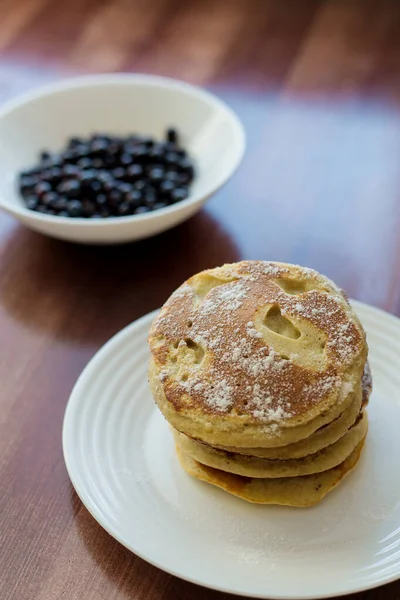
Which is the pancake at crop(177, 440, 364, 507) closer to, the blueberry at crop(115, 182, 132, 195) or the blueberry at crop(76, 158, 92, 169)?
the blueberry at crop(115, 182, 132, 195)

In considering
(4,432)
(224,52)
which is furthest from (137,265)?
Answer: (224,52)

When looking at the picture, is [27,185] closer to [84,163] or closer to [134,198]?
[84,163]

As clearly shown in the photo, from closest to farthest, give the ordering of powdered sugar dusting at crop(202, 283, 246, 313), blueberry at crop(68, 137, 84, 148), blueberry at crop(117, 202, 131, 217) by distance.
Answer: powdered sugar dusting at crop(202, 283, 246, 313) → blueberry at crop(117, 202, 131, 217) → blueberry at crop(68, 137, 84, 148)

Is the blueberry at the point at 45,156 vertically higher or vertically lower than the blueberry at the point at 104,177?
lower

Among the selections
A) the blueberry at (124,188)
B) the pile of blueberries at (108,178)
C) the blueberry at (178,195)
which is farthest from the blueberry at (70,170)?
the blueberry at (178,195)

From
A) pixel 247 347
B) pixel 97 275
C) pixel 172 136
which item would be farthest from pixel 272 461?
pixel 172 136

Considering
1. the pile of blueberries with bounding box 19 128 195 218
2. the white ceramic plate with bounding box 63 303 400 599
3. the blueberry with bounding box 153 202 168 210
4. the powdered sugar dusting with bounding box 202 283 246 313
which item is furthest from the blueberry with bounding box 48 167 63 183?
the powdered sugar dusting with bounding box 202 283 246 313

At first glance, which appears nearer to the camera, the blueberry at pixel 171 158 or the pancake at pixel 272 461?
the pancake at pixel 272 461

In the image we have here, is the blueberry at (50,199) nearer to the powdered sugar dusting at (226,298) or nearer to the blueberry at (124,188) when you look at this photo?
the blueberry at (124,188)
